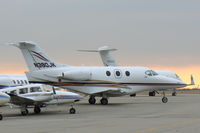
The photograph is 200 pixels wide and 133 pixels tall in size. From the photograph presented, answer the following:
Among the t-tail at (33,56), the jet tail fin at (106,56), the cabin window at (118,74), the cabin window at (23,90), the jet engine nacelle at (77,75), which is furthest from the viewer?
the jet tail fin at (106,56)

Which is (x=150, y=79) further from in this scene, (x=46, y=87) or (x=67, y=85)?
(x=46, y=87)

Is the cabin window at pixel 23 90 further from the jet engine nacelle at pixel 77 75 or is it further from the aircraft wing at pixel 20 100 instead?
the jet engine nacelle at pixel 77 75

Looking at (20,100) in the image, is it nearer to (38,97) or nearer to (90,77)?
(38,97)

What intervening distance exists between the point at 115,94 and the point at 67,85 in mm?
4097

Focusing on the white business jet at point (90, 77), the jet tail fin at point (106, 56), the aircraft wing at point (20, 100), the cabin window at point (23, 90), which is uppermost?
the jet tail fin at point (106, 56)

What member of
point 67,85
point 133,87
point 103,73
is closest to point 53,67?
point 67,85

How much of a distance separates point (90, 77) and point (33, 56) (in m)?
5.01

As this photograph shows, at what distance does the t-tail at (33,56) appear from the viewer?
31.6 m

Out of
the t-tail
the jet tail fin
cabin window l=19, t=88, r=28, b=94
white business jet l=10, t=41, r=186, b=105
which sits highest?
the jet tail fin

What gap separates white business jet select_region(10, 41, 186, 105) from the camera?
31750 mm

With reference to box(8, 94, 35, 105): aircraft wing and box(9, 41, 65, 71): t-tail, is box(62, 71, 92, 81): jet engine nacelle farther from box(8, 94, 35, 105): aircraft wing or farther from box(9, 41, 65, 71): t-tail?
box(8, 94, 35, 105): aircraft wing

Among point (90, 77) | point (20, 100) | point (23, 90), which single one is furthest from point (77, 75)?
point (20, 100)

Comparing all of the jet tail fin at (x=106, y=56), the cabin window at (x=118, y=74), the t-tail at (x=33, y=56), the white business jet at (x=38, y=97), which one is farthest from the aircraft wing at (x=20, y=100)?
the jet tail fin at (x=106, y=56)

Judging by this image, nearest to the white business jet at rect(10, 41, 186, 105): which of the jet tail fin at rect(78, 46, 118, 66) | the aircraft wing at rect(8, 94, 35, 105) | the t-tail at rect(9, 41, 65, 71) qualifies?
the t-tail at rect(9, 41, 65, 71)
